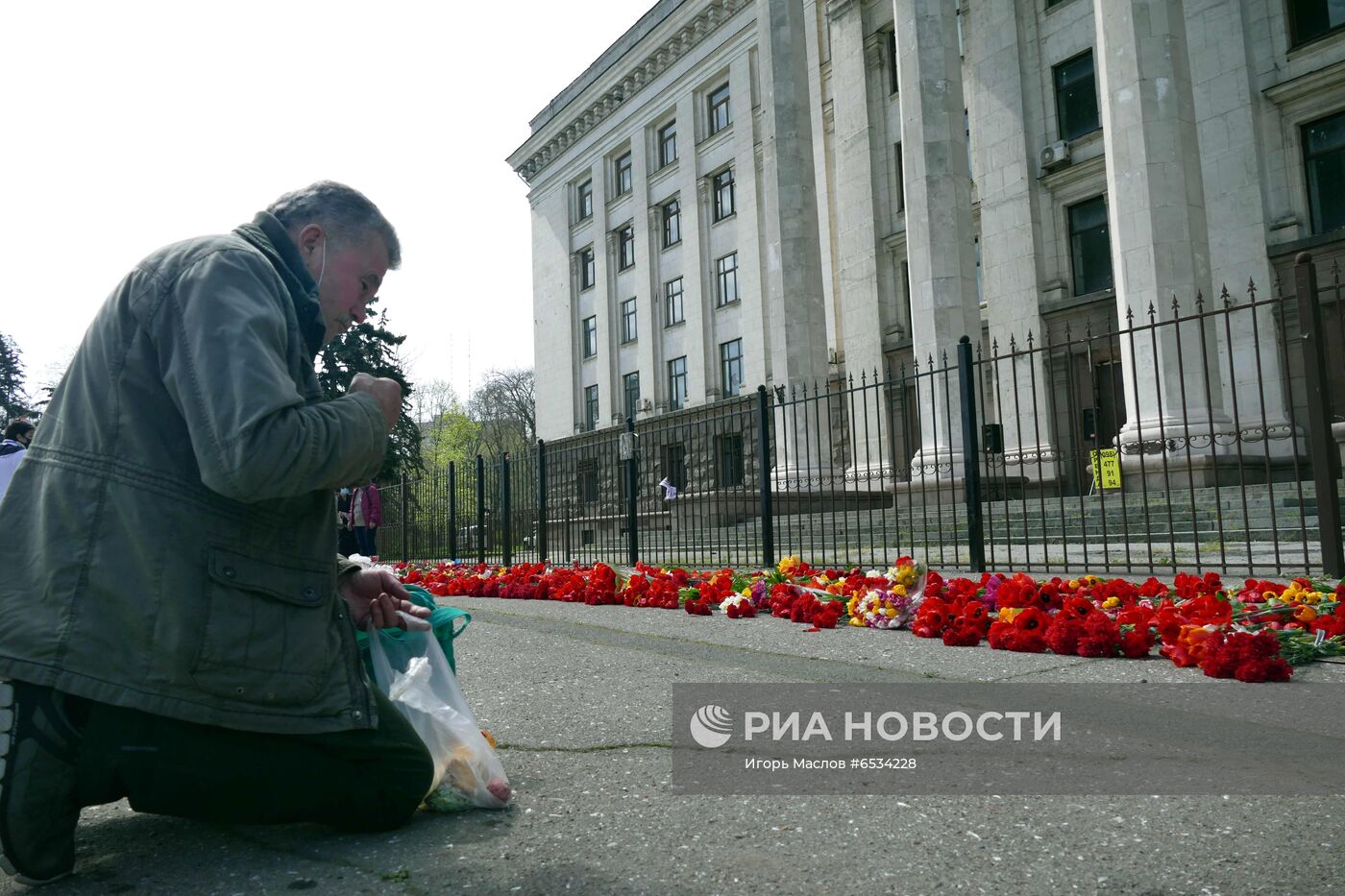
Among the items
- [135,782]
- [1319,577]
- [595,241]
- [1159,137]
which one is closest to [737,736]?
[135,782]

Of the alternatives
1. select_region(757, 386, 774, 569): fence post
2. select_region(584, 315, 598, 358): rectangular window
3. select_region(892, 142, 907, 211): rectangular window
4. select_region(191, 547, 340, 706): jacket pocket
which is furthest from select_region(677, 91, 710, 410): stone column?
select_region(191, 547, 340, 706): jacket pocket

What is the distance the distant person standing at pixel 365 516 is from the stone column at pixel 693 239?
15378 mm

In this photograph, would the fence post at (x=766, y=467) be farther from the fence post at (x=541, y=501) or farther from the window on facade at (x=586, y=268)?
the window on facade at (x=586, y=268)

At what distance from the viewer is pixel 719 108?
3147 centimetres

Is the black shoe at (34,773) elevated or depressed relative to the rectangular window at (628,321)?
depressed

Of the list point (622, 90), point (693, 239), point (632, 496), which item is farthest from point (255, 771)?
point (622, 90)

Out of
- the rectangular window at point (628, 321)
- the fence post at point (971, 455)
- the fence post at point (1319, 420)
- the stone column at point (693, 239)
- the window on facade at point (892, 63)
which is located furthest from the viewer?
the rectangular window at point (628, 321)

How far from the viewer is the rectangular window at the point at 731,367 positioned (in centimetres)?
3020

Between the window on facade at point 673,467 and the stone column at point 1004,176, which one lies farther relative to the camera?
the stone column at point 1004,176

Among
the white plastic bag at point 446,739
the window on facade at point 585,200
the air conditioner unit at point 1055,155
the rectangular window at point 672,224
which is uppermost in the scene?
the window on facade at point 585,200

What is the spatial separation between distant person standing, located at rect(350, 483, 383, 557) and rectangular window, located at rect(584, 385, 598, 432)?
64.5 ft

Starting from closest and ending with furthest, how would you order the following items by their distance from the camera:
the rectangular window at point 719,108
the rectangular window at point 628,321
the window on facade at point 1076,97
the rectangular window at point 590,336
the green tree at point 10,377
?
1. the window on facade at point 1076,97
2. the rectangular window at point 719,108
3. the rectangular window at point 628,321
4. the rectangular window at point 590,336
5. the green tree at point 10,377

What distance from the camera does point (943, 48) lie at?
18.2 metres

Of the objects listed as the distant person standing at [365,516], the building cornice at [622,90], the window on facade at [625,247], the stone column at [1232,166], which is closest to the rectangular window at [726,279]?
the window on facade at [625,247]
